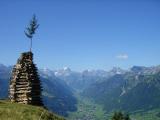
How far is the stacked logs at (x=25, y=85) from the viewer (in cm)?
7319

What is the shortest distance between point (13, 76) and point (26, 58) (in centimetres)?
459

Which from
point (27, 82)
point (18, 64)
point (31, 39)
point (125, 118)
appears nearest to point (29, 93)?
point (27, 82)

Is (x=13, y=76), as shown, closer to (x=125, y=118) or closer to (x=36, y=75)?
(x=36, y=75)

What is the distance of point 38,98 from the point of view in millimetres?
74938

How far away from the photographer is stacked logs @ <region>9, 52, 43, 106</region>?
73188mm

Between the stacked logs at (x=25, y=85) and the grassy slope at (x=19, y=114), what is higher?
the stacked logs at (x=25, y=85)

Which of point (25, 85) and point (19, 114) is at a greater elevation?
point (25, 85)

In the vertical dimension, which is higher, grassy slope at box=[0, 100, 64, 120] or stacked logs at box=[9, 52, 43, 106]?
stacked logs at box=[9, 52, 43, 106]

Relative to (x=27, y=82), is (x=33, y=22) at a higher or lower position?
higher

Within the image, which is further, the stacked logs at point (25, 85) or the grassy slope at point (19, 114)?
the stacked logs at point (25, 85)

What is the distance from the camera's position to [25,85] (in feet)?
243

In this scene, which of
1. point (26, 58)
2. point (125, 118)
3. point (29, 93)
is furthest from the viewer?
point (125, 118)

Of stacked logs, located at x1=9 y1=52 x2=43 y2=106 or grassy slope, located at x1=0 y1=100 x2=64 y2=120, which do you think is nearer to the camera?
grassy slope, located at x1=0 y1=100 x2=64 y2=120

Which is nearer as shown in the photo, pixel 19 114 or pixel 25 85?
pixel 19 114
